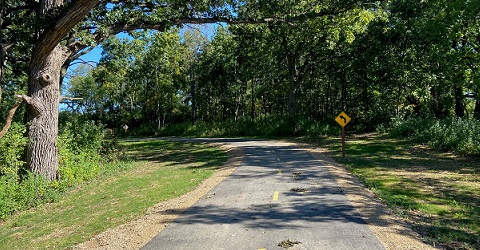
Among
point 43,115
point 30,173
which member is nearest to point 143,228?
point 30,173

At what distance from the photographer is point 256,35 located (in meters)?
27.3

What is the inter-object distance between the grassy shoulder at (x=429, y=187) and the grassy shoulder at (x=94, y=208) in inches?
223

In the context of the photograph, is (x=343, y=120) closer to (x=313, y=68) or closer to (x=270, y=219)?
(x=270, y=219)

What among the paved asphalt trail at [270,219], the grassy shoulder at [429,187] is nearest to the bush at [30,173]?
the paved asphalt trail at [270,219]

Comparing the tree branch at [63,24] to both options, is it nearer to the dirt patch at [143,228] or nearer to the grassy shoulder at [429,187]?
the dirt patch at [143,228]

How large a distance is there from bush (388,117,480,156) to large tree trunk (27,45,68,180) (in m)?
17.2

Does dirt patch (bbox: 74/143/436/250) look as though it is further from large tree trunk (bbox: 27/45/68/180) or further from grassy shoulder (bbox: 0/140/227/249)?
large tree trunk (bbox: 27/45/68/180)

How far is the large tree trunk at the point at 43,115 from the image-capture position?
1223cm

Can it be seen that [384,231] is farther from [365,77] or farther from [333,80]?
[333,80]

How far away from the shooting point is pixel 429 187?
33.7 feet

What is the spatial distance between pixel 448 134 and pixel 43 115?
18.7 metres

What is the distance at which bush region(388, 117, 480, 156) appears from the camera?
16.4m

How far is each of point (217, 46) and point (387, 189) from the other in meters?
34.4

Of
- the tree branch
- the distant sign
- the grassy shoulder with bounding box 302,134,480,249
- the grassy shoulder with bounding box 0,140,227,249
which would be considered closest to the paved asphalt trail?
the grassy shoulder with bounding box 302,134,480,249
